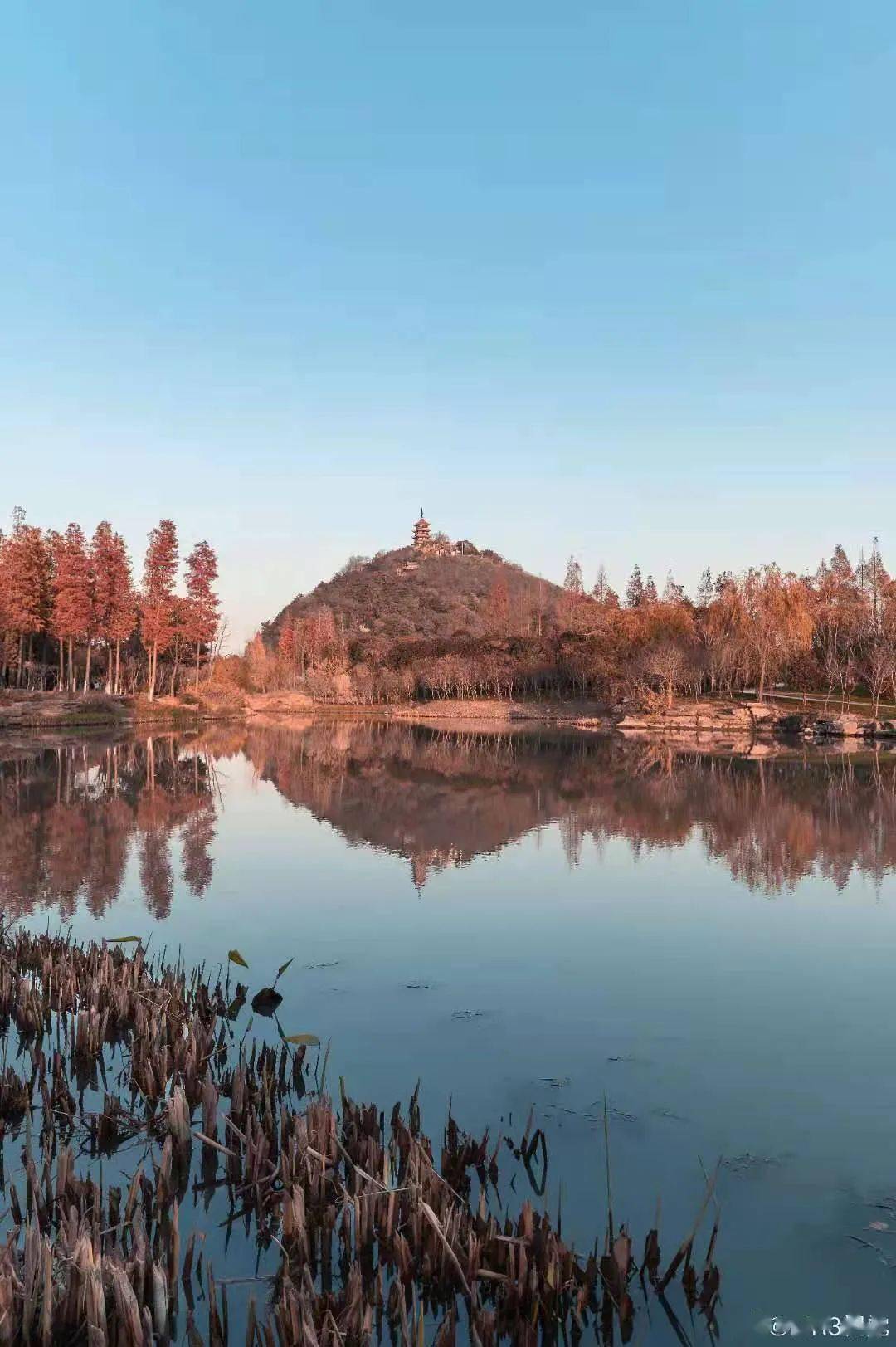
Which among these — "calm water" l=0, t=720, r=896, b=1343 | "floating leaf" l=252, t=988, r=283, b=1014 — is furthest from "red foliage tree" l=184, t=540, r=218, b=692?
"floating leaf" l=252, t=988, r=283, b=1014

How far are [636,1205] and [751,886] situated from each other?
1138 centimetres

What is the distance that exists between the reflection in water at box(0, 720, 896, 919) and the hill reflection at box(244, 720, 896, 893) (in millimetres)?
91

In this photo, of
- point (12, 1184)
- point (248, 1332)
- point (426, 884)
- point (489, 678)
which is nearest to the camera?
point (248, 1332)

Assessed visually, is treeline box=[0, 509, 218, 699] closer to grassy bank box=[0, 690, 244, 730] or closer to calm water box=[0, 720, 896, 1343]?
grassy bank box=[0, 690, 244, 730]

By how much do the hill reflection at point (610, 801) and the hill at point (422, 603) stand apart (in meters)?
79.3

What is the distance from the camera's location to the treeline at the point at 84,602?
61062mm

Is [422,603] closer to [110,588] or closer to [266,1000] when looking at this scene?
[110,588]

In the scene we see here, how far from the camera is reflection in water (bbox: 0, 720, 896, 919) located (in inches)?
703

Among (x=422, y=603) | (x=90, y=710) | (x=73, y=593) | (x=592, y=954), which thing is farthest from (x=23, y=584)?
(x=422, y=603)

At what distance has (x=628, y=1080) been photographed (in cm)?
825

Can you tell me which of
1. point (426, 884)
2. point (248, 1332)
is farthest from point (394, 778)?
point (248, 1332)

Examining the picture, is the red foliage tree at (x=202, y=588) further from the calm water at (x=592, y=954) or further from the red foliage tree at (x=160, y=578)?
the calm water at (x=592, y=954)

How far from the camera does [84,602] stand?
199ft

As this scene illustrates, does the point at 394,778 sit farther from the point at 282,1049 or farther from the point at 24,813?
the point at 282,1049
